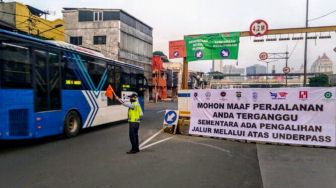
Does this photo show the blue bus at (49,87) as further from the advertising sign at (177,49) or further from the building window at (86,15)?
the building window at (86,15)

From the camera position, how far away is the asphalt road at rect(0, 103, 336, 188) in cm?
617

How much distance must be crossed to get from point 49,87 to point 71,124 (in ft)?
6.68

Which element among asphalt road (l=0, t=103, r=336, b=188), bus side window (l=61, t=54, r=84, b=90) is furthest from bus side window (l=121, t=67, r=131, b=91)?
asphalt road (l=0, t=103, r=336, b=188)

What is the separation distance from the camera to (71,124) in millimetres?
11938

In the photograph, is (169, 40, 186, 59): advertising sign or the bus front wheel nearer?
the bus front wheel

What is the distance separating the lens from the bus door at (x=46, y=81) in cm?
984

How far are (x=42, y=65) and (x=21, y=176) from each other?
4.57 metres

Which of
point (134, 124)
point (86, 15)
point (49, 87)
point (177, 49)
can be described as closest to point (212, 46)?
point (177, 49)

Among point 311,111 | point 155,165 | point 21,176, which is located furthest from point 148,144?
point 311,111

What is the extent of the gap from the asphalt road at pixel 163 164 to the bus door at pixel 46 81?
1300 millimetres

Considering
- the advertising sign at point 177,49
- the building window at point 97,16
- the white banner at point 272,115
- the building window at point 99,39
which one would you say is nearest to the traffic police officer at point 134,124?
the white banner at point 272,115

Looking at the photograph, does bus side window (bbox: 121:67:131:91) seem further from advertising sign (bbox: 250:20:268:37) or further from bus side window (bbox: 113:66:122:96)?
advertising sign (bbox: 250:20:268:37)

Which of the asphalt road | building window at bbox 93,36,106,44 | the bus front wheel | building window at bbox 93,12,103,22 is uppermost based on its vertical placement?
building window at bbox 93,12,103,22

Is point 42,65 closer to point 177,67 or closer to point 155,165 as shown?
point 155,165
